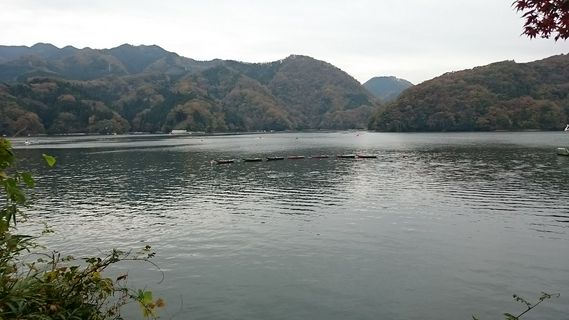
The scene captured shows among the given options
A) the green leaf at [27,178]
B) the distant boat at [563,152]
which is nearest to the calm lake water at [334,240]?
the green leaf at [27,178]

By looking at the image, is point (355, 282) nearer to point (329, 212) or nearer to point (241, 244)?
point (241, 244)

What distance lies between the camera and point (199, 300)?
23.0 m

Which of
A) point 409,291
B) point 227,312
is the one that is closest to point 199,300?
point 227,312

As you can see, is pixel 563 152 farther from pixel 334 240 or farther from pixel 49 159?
pixel 49 159

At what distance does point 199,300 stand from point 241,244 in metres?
11.2

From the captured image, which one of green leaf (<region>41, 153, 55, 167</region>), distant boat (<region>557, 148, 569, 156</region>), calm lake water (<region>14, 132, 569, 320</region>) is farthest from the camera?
distant boat (<region>557, 148, 569, 156</region>)

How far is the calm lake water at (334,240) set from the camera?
22.6 metres

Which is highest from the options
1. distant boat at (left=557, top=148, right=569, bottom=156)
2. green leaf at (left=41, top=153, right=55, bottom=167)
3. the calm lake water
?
green leaf at (left=41, top=153, right=55, bottom=167)

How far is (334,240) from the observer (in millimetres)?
34719

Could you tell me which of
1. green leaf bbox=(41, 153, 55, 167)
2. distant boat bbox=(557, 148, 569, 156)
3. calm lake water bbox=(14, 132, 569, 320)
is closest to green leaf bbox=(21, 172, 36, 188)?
green leaf bbox=(41, 153, 55, 167)

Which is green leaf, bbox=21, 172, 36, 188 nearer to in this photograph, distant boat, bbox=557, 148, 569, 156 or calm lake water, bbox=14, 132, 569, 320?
calm lake water, bbox=14, 132, 569, 320

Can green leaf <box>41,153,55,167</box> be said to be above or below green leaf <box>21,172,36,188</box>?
above

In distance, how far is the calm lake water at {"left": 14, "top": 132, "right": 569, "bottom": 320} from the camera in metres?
22.6

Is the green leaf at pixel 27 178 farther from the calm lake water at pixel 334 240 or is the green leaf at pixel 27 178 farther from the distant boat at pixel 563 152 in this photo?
the distant boat at pixel 563 152
